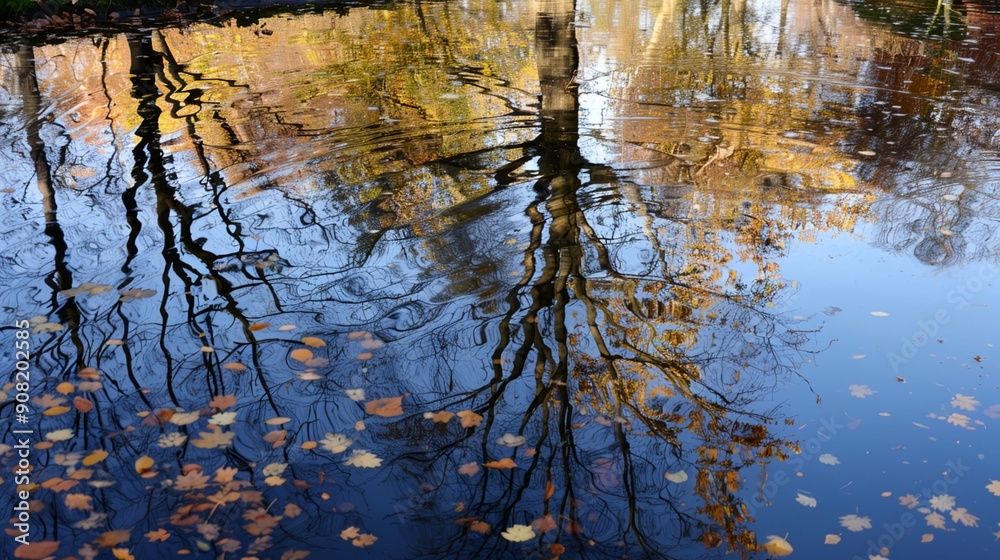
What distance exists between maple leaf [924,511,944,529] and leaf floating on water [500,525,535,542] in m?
1.85

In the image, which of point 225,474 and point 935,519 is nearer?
point 935,519

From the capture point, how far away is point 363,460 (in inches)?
156

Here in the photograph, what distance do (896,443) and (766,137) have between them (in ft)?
18.0

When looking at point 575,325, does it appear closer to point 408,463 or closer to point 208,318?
point 408,463

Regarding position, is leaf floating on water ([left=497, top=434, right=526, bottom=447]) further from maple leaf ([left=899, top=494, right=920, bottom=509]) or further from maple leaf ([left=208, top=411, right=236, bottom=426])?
maple leaf ([left=899, top=494, right=920, bottom=509])

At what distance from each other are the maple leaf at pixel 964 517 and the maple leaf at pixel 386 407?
2.81 metres

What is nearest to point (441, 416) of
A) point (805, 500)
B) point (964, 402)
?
point (805, 500)

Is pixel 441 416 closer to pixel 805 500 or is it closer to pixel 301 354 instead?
pixel 301 354

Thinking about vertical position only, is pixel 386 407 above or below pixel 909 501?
above

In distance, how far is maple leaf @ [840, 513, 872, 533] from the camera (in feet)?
11.7

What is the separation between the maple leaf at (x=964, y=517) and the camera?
360 centimetres

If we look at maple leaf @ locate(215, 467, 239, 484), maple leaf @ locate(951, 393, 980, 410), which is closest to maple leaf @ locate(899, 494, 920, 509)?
maple leaf @ locate(951, 393, 980, 410)

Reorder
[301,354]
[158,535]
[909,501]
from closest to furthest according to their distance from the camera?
[158,535], [909,501], [301,354]

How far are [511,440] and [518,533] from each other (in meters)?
0.65
